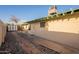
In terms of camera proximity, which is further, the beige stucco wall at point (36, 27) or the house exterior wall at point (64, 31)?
the beige stucco wall at point (36, 27)

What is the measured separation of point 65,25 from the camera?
6.90ft

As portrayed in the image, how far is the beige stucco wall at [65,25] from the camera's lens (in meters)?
2.03

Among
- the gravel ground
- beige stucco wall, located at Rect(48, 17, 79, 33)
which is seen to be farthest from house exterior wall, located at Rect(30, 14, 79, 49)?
the gravel ground

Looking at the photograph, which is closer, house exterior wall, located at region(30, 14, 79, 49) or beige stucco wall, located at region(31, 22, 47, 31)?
house exterior wall, located at region(30, 14, 79, 49)

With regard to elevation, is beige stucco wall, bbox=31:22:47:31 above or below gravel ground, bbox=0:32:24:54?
above

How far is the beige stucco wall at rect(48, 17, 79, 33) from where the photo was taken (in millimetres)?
2027

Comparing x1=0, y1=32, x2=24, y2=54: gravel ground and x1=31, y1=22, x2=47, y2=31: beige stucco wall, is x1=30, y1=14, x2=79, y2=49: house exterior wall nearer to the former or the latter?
x1=31, y1=22, x2=47, y2=31: beige stucco wall

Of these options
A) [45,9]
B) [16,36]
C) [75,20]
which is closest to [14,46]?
[16,36]

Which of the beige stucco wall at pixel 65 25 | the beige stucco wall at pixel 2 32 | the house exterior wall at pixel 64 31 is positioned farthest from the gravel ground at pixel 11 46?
the beige stucco wall at pixel 65 25

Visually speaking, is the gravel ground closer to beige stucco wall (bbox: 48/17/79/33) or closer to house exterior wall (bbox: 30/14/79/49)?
house exterior wall (bbox: 30/14/79/49)

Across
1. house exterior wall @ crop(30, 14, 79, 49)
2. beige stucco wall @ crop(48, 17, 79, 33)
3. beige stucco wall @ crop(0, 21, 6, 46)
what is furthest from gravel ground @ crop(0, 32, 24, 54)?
beige stucco wall @ crop(48, 17, 79, 33)

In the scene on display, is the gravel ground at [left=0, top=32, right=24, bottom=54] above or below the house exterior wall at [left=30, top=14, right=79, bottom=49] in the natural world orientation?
below

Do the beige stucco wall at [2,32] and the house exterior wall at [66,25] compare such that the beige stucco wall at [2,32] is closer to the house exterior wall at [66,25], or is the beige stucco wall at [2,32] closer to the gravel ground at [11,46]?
the gravel ground at [11,46]

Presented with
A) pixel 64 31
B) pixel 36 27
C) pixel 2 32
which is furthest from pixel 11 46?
pixel 64 31
